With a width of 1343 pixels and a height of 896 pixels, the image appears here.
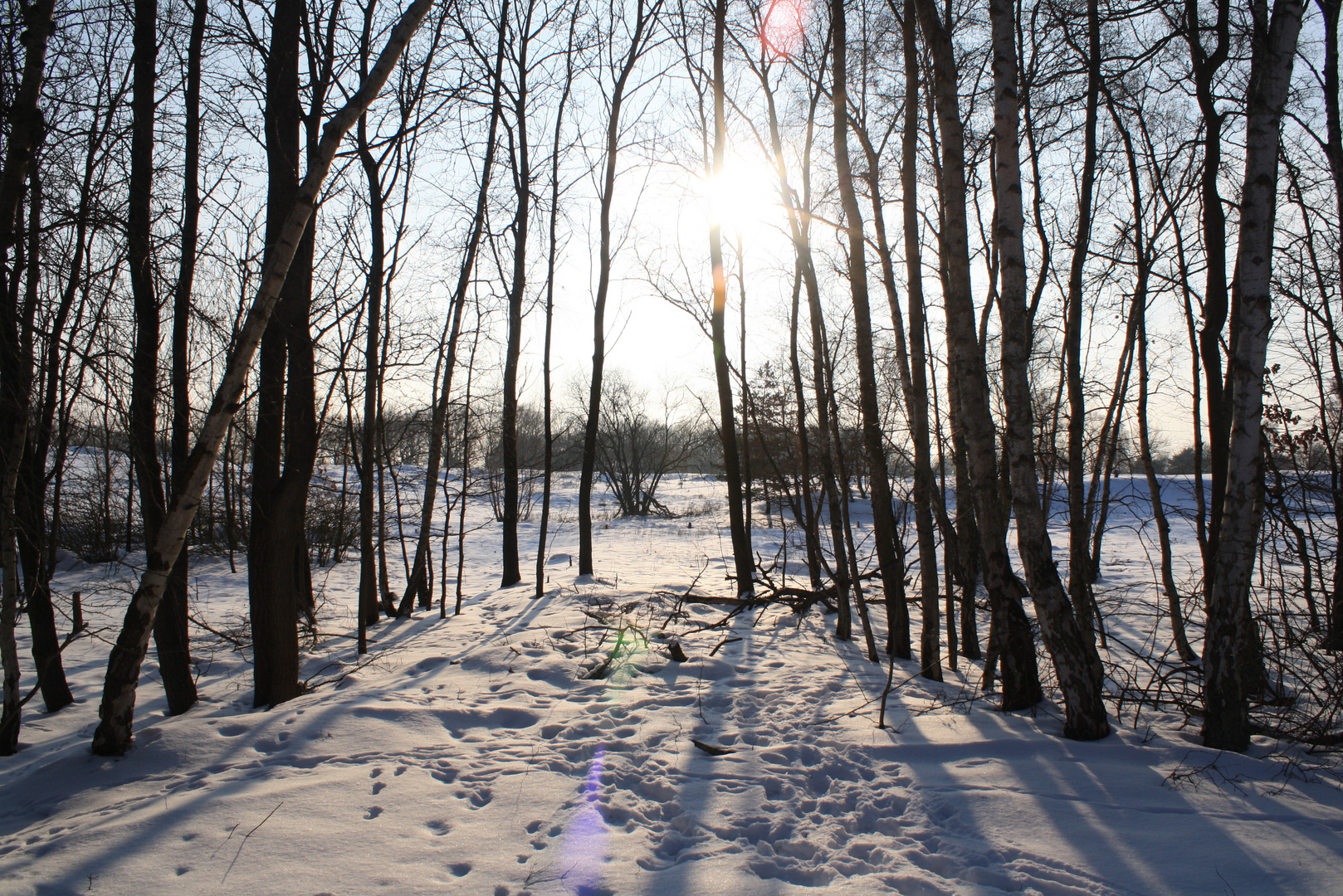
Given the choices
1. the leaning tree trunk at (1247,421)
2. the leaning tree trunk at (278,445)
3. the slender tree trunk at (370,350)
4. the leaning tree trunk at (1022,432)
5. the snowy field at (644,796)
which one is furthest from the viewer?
the slender tree trunk at (370,350)

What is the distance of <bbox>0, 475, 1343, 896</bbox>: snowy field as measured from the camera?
2434mm

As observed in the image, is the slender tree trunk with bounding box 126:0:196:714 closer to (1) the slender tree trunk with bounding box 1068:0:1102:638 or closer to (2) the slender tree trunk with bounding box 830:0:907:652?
(2) the slender tree trunk with bounding box 830:0:907:652

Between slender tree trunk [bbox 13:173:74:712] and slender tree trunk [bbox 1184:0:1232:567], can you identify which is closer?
slender tree trunk [bbox 13:173:74:712]

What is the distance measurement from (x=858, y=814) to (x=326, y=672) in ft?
16.9

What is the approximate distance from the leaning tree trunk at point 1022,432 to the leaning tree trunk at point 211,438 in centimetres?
355

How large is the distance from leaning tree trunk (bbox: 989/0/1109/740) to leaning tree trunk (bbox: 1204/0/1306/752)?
59 centimetres

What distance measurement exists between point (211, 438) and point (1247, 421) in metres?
5.88

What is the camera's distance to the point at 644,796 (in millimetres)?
3260

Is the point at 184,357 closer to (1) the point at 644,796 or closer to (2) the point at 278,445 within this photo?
(2) the point at 278,445

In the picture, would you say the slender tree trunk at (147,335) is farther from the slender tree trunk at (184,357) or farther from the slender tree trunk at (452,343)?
the slender tree trunk at (452,343)

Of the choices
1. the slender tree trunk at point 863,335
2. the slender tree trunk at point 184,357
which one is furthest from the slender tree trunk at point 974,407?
the slender tree trunk at point 184,357

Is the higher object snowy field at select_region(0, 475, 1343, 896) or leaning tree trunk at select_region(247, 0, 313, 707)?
leaning tree trunk at select_region(247, 0, 313, 707)

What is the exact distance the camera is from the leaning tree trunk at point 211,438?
11.3 feet

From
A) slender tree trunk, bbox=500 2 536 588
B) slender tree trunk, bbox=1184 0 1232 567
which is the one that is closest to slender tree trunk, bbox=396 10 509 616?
slender tree trunk, bbox=500 2 536 588
